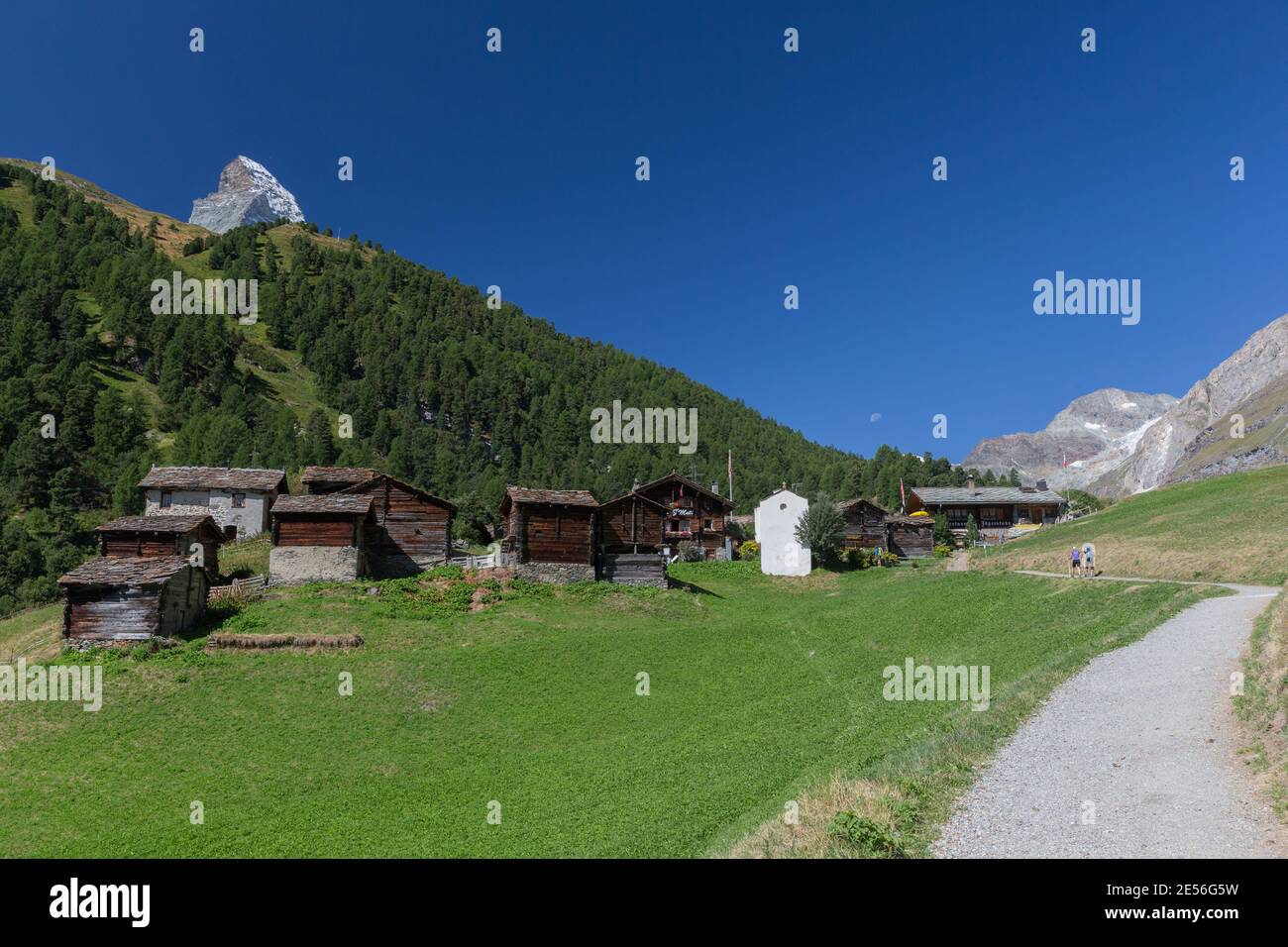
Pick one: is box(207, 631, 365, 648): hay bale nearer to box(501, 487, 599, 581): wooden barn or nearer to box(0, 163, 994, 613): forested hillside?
box(501, 487, 599, 581): wooden barn

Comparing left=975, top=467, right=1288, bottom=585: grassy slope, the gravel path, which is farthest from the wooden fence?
left=975, top=467, right=1288, bottom=585: grassy slope

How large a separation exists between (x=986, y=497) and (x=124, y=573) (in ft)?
295

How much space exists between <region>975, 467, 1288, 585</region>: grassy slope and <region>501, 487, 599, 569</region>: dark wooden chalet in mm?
30354

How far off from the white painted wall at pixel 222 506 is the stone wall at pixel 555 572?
33082mm

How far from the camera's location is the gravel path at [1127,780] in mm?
8773

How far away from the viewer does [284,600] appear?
119 feet

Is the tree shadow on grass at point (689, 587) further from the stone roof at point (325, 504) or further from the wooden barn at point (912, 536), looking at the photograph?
the wooden barn at point (912, 536)

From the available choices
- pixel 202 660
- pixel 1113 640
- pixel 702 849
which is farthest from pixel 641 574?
pixel 702 849

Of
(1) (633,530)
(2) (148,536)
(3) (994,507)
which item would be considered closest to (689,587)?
(1) (633,530)

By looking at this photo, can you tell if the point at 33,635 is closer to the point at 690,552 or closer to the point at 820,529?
the point at 690,552

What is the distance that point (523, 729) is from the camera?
2358 cm

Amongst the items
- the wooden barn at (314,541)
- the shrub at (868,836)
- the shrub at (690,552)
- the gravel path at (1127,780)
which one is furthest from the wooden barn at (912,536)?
the shrub at (868,836)
